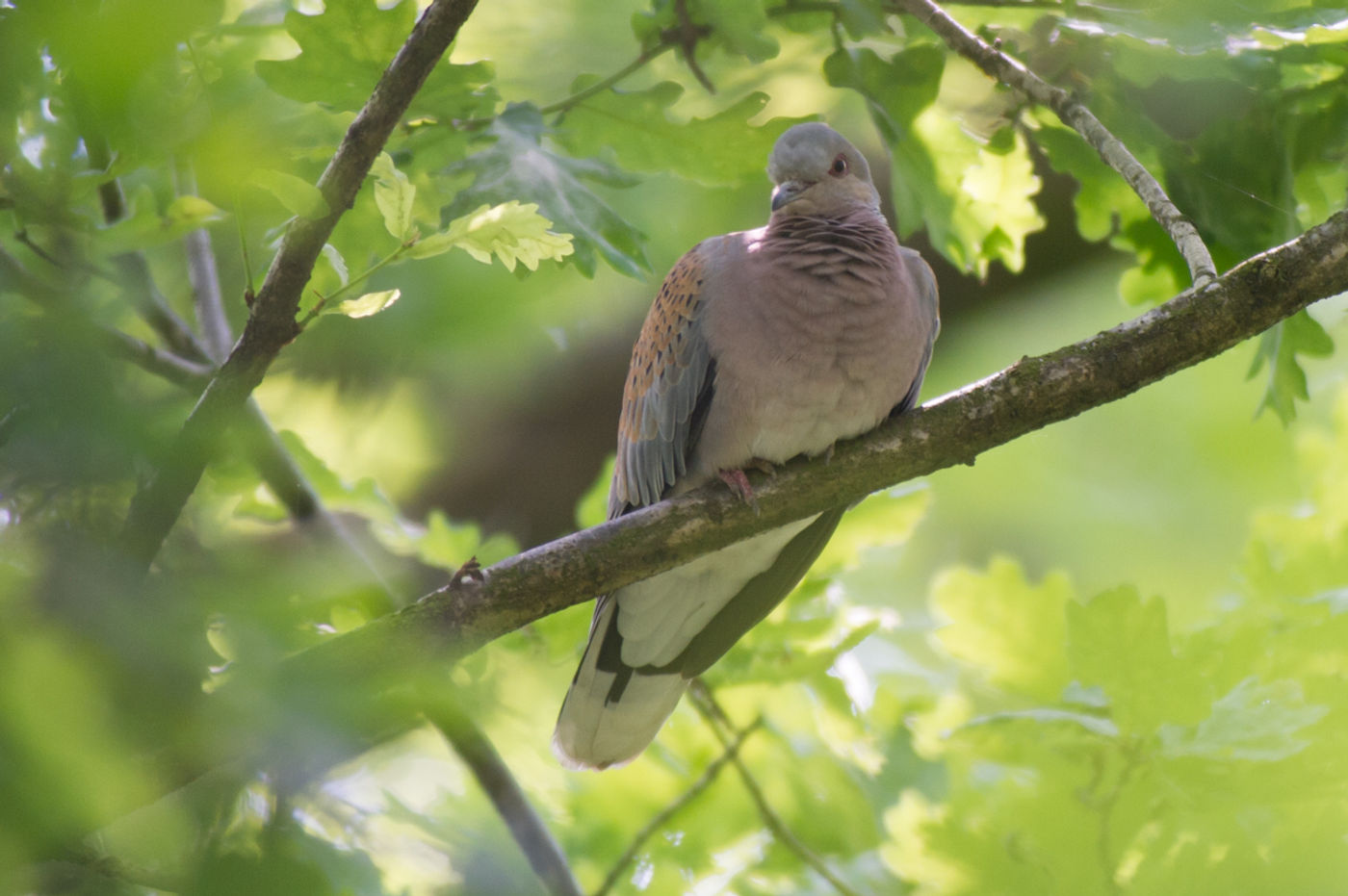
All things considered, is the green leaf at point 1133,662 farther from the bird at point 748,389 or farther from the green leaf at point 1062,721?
the bird at point 748,389

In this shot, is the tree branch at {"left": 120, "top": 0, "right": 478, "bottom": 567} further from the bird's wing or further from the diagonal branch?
the bird's wing

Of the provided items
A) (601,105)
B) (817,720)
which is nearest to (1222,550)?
(817,720)

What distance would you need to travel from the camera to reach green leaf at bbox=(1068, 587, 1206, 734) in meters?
1.90

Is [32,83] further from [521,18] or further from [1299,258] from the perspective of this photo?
[521,18]

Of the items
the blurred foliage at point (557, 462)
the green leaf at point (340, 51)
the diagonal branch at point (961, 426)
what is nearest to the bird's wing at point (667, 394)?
the blurred foliage at point (557, 462)

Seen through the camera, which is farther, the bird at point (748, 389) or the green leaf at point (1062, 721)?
the bird at point (748, 389)

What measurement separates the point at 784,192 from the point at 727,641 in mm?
1030

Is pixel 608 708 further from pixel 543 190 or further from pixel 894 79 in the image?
pixel 894 79

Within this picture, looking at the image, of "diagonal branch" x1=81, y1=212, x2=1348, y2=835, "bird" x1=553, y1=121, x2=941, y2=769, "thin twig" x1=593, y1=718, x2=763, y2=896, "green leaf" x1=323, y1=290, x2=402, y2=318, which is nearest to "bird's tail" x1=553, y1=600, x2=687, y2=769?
"bird" x1=553, y1=121, x2=941, y2=769

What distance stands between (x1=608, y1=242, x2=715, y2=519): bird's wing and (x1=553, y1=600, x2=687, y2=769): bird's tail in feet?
0.98

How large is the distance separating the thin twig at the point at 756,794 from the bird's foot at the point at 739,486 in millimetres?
687

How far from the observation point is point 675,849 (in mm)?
2334

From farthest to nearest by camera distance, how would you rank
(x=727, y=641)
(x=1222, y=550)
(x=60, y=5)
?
(x=1222, y=550), (x=727, y=641), (x=60, y=5)

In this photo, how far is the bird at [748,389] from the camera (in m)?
2.27
